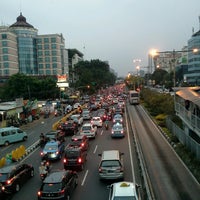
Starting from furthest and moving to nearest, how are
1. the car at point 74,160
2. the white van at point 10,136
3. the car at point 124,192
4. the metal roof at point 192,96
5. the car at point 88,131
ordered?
1. the car at point 88,131
2. the white van at point 10,136
3. the metal roof at point 192,96
4. the car at point 74,160
5. the car at point 124,192

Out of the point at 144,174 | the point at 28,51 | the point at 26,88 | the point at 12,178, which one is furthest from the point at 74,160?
the point at 28,51

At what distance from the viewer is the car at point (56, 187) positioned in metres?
15.9

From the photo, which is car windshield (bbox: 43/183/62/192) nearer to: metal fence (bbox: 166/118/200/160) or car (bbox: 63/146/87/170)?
car (bbox: 63/146/87/170)

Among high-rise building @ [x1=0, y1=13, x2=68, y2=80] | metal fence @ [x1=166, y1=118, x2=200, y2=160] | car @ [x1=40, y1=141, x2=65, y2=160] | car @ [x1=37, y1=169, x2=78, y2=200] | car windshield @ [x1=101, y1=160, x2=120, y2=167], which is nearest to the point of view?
car @ [x1=37, y1=169, x2=78, y2=200]

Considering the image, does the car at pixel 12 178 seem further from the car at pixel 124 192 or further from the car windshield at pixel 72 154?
the car at pixel 124 192

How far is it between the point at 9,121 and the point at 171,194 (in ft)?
121

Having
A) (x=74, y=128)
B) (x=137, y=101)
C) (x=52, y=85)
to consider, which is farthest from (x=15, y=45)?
(x=74, y=128)

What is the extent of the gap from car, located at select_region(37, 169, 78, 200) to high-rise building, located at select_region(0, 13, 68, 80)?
343 ft

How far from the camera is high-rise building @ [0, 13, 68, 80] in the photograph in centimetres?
11844

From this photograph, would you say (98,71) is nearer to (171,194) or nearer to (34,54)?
(34,54)

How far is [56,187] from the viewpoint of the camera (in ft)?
52.8

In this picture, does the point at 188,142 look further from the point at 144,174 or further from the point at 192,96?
the point at 144,174

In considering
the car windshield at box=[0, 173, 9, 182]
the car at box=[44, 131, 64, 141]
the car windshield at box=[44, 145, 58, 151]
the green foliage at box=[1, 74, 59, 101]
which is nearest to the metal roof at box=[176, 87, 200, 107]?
the car windshield at box=[44, 145, 58, 151]

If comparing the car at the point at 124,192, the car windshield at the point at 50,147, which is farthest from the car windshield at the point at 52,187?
the car windshield at the point at 50,147
